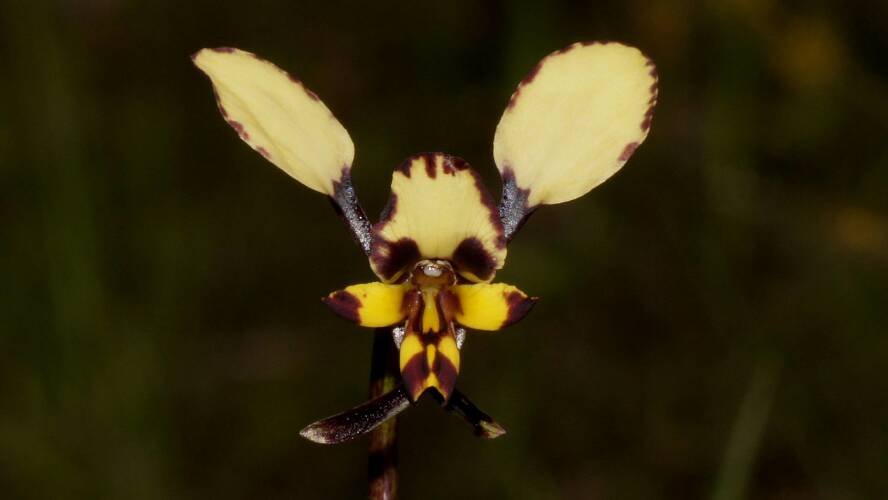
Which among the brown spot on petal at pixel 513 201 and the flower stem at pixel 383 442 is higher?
the brown spot on petal at pixel 513 201

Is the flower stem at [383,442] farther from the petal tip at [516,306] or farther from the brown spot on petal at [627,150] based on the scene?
the brown spot on petal at [627,150]

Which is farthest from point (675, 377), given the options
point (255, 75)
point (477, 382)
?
point (255, 75)

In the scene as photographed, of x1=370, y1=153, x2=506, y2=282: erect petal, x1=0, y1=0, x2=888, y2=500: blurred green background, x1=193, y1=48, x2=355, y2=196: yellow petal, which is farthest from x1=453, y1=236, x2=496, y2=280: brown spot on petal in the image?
x1=0, y1=0, x2=888, y2=500: blurred green background

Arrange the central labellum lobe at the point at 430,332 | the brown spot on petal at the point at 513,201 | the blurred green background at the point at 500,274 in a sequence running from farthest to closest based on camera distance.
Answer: the blurred green background at the point at 500,274 → the brown spot on petal at the point at 513,201 → the central labellum lobe at the point at 430,332

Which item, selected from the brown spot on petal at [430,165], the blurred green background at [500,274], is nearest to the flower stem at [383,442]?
the brown spot on petal at [430,165]

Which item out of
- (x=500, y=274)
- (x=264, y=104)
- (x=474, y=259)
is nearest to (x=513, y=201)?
(x=474, y=259)

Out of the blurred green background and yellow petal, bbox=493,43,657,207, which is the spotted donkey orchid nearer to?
yellow petal, bbox=493,43,657,207

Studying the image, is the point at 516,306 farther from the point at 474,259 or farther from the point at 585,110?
the point at 585,110
